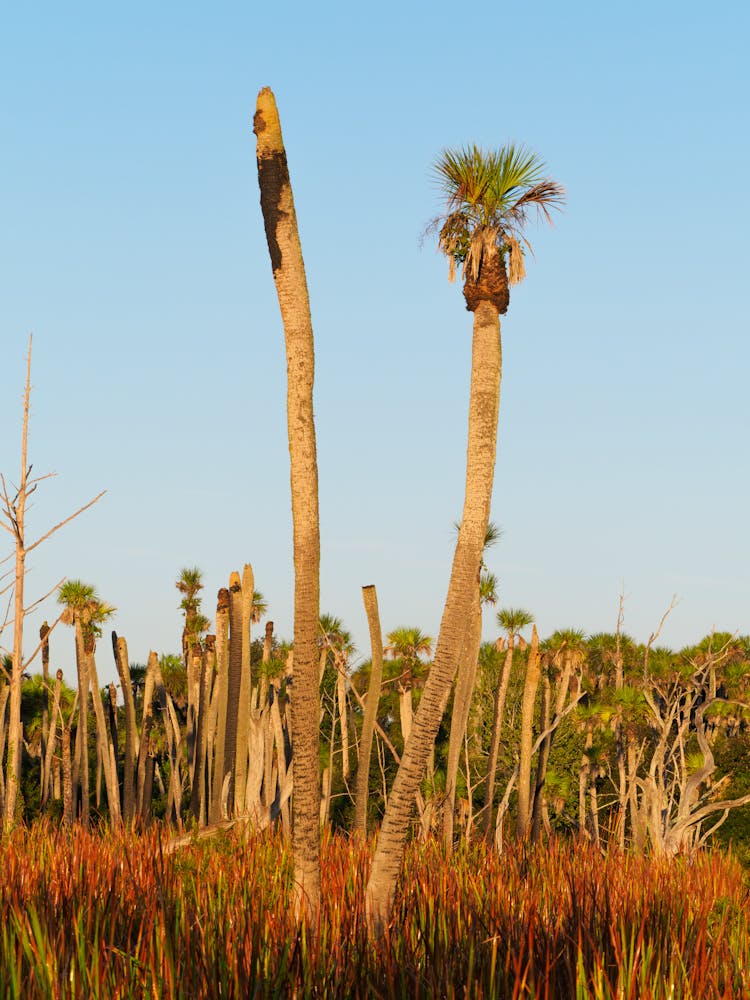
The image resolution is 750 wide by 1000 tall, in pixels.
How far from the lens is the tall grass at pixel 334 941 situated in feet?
23.3

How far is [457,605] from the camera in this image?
11.6 meters

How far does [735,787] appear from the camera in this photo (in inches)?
1773

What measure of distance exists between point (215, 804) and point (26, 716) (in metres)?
21.0

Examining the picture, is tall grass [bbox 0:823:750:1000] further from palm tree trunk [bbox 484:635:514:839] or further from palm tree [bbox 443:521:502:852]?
palm tree trunk [bbox 484:635:514:839]

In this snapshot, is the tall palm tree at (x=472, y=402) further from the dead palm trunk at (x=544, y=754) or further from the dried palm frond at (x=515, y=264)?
the dead palm trunk at (x=544, y=754)

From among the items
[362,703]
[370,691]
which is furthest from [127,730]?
[370,691]

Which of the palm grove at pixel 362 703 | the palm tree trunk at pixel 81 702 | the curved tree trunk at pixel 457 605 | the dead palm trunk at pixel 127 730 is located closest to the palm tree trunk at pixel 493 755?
the palm grove at pixel 362 703

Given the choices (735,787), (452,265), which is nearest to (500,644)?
(735,787)

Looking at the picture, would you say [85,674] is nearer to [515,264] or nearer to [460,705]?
[460,705]

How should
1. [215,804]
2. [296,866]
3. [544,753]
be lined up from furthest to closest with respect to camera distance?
[544,753], [215,804], [296,866]

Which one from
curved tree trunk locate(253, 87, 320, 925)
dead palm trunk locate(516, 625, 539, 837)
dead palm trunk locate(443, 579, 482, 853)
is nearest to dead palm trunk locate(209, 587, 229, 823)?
dead palm trunk locate(443, 579, 482, 853)

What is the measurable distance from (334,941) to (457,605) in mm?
3744

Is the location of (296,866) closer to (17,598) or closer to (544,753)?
(17,598)

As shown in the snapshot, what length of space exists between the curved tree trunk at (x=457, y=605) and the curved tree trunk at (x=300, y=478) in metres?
0.63
